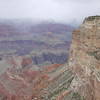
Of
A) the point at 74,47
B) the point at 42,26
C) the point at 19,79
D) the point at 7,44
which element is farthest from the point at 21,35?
the point at 74,47

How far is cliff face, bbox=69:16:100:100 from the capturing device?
20.2m

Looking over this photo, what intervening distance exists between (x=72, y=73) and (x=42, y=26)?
6360 inches

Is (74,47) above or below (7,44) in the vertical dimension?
above

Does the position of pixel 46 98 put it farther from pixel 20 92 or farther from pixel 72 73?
pixel 20 92

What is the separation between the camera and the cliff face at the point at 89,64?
20172mm

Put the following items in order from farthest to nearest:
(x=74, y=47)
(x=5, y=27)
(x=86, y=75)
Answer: (x=5, y=27), (x=74, y=47), (x=86, y=75)

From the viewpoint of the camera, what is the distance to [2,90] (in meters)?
39.4

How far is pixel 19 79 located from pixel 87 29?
90.8 feet

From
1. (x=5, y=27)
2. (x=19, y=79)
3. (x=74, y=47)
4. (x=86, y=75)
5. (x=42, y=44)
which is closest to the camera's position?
(x=86, y=75)

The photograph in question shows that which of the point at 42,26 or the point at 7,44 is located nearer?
the point at 7,44

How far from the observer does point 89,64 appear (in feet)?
74.0

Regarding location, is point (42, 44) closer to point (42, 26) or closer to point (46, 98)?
point (42, 26)

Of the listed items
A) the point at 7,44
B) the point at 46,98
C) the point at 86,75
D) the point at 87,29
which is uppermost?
the point at 87,29

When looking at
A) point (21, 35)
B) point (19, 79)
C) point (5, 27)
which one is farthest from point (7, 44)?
point (19, 79)
